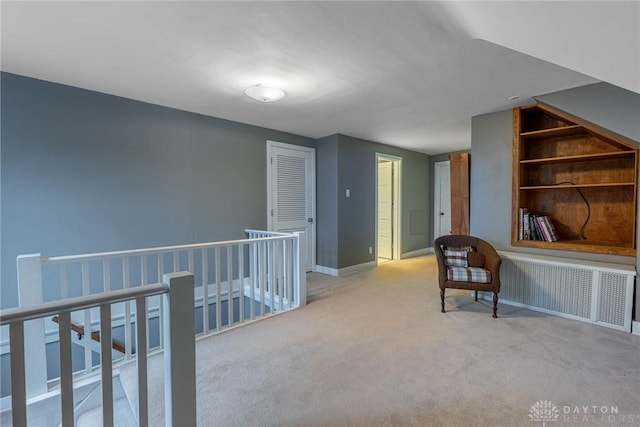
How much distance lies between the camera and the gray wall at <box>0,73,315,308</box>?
2.43 meters

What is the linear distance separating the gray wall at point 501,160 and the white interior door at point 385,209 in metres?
2.25

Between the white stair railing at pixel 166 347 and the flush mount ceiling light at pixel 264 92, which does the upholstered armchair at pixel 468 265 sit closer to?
the flush mount ceiling light at pixel 264 92

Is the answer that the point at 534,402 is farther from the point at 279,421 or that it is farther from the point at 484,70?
the point at 484,70

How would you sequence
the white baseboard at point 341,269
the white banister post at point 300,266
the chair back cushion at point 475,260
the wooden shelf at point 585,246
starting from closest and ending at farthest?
1. the wooden shelf at point 585,246
2. the chair back cushion at point 475,260
3. the white banister post at point 300,266
4. the white baseboard at point 341,269

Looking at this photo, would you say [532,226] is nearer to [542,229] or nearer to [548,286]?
[542,229]

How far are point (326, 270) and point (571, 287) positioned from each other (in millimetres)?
2931

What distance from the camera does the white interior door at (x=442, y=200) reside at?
604 centimetres

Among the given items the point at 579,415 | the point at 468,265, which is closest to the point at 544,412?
the point at 579,415

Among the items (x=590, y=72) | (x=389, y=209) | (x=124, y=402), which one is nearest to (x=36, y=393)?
(x=124, y=402)

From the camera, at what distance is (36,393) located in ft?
6.23

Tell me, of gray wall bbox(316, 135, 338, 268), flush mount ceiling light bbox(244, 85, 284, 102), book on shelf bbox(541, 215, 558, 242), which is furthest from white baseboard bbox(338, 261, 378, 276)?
flush mount ceiling light bbox(244, 85, 284, 102)

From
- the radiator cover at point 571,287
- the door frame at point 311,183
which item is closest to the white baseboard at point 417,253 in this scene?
the door frame at point 311,183

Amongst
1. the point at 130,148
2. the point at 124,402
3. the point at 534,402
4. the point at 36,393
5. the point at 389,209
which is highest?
the point at 130,148

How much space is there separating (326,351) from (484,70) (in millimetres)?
2459
